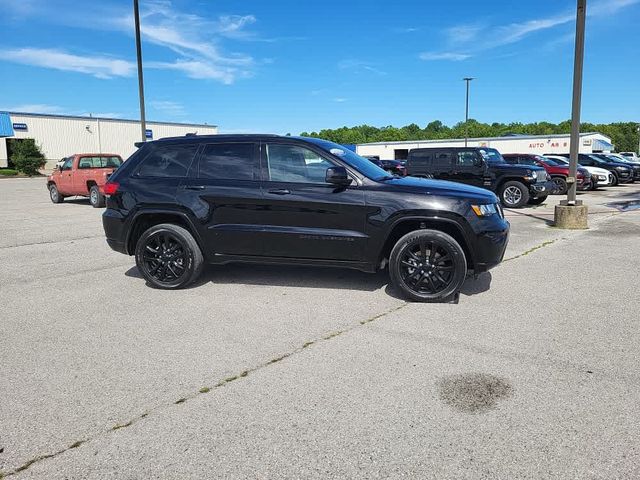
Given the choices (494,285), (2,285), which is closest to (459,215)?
(494,285)

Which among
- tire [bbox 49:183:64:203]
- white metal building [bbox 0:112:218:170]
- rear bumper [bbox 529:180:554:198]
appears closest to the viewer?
rear bumper [bbox 529:180:554:198]

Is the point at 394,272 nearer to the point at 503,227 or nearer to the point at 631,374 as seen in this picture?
the point at 503,227

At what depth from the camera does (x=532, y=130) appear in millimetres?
117938

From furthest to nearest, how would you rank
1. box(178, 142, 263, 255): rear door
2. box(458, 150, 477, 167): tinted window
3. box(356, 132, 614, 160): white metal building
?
box(356, 132, 614, 160): white metal building → box(458, 150, 477, 167): tinted window → box(178, 142, 263, 255): rear door

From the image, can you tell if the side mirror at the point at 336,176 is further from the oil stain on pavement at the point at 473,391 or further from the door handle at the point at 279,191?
the oil stain on pavement at the point at 473,391

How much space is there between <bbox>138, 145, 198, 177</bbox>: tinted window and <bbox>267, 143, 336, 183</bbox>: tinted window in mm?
985

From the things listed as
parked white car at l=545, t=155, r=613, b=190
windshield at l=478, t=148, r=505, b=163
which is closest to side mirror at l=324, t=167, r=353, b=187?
windshield at l=478, t=148, r=505, b=163

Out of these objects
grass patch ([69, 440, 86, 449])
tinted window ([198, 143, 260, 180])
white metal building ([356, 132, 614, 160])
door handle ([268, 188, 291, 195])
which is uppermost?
white metal building ([356, 132, 614, 160])

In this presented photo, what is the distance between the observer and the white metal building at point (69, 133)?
46.4 meters

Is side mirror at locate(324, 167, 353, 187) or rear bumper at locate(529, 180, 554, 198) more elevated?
side mirror at locate(324, 167, 353, 187)

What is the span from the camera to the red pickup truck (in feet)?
51.7

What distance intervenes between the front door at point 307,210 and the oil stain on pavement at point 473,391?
2.15 metres

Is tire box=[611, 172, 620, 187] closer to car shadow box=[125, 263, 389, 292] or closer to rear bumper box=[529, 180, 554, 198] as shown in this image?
rear bumper box=[529, 180, 554, 198]

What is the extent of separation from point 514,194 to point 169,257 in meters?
12.2
